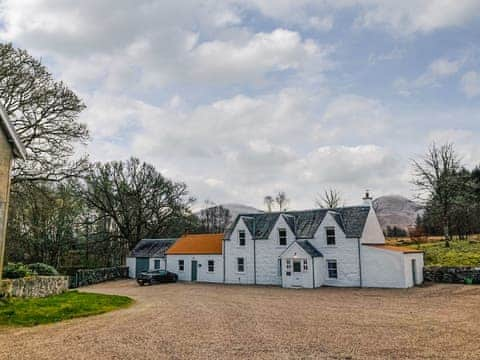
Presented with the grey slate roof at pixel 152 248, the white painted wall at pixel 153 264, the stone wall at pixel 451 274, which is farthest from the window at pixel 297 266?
the grey slate roof at pixel 152 248

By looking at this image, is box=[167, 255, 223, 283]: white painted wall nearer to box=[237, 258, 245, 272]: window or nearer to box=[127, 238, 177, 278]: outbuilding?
box=[127, 238, 177, 278]: outbuilding

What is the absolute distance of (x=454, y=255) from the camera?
32188mm

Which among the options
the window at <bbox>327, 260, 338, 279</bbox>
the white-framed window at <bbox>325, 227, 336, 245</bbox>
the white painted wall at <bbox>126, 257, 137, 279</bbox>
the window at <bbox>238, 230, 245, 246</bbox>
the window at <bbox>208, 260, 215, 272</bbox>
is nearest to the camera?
the window at <bbox>327, 260, 338, 279</bbox>

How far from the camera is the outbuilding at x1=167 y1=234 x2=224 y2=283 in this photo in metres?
36.5

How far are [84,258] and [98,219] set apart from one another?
5.48 meters

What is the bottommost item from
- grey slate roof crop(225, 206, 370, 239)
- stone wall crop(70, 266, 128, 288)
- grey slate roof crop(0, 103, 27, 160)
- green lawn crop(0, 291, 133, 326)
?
stone wall crop(70, 266, 128, 288)

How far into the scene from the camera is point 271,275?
32969mm

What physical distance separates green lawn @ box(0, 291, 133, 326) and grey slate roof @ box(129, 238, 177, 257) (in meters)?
20.0

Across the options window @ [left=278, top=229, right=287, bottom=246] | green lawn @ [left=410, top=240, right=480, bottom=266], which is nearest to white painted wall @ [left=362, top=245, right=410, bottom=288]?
green lawn @ [left=410, top=240, right=480, bottom=266]

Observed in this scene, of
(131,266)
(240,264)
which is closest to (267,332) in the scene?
(240,264)

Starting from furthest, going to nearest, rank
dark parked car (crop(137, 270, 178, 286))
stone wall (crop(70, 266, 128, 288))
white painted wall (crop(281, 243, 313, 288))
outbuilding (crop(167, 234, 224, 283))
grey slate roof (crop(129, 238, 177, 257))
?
grey slate roof (crop(129, 238, 177, 257)) → outbuilding (crop(167, 234, 224, 283)) → stone wall (crop(70, 266, 128, 288)) → dark parked car (crop(137, 270, 178, 286)) → white painted wall (crop(281, 243, 313, 288))

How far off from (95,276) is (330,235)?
2272 cm

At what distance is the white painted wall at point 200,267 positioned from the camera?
36237mm

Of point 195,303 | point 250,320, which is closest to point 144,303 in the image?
point 195,303
